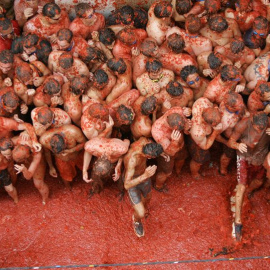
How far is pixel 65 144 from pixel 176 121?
1.46m

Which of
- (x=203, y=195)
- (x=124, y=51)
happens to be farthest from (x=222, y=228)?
(x=124, y=51)

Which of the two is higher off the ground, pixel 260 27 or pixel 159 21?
pixel 260 27

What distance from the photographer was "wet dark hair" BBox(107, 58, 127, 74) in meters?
6.11

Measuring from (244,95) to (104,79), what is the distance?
2124mm

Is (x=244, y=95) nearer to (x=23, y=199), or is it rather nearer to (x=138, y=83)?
(x=138, y=83)

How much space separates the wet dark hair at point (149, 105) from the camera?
5.78 meters

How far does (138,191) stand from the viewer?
592 centimetres

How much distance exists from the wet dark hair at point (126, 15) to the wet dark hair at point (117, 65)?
83cm

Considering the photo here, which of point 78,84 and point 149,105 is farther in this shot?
point 78,84

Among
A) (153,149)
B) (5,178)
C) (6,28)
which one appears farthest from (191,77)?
(5,178)

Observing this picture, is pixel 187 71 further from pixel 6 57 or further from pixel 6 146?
pixel 6 146

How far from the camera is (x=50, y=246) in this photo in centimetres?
626

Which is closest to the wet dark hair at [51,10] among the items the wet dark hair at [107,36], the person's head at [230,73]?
the wet dark hair at [107,36]

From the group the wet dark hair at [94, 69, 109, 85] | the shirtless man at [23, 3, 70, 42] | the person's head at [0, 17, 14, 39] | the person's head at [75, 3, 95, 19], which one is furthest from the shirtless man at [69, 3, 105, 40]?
the wet dark hair at [94, 69, 109, 85]
